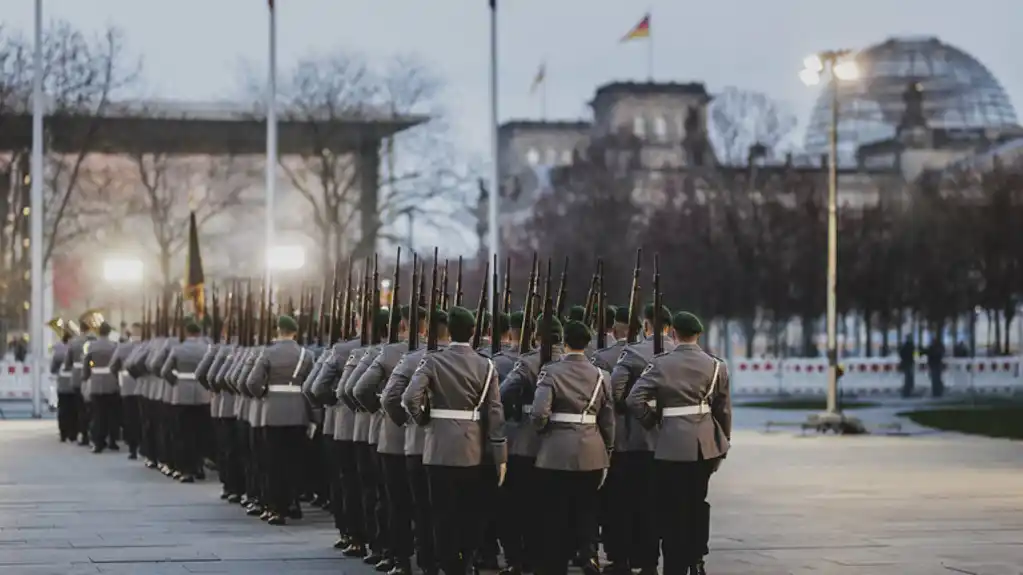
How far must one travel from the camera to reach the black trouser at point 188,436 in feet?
87.6

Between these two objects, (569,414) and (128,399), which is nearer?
(569,414)

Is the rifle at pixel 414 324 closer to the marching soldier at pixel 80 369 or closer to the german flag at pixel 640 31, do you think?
the marching soldier at pixel 80 369

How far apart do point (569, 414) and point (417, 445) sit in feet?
3.75

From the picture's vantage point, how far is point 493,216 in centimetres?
4106

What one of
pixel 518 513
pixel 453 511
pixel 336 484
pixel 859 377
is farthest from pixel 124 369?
pixel 859 377

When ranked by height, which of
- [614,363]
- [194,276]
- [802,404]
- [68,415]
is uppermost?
[194,276]

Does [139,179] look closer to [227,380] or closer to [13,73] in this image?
[13,73]

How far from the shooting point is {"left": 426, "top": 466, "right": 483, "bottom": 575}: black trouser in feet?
50.0

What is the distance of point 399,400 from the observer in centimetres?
1546

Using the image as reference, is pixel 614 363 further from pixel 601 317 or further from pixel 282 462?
pixel 282 462

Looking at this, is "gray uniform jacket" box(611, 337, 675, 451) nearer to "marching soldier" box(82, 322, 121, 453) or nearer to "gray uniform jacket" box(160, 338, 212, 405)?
"gray uniform jacket" box(160, 338, 212, 405)

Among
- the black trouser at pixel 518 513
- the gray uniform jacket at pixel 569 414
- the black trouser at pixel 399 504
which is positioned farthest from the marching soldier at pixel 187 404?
the gray uniform jacket at pixel 569 414

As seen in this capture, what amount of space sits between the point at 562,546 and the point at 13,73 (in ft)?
153

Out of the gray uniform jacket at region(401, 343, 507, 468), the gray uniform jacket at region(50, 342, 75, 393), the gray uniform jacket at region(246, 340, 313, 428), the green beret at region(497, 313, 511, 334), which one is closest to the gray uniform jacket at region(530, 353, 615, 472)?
the gray uniform jacket at region(401, 343, 507, 468)
